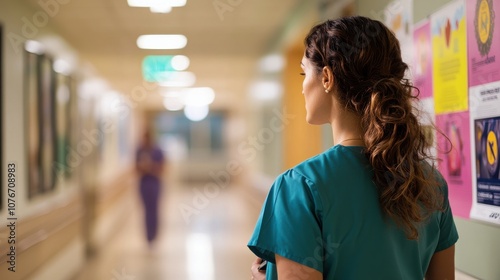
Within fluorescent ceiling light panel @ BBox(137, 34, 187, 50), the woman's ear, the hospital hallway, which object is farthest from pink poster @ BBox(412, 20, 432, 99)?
fluorescent ceiling light panel @ BBox(137, 34, 187, 50)

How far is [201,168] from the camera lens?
24188 mm

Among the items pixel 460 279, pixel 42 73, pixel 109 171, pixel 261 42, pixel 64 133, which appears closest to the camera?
pixel 460 279

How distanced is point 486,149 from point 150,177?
6884 mm

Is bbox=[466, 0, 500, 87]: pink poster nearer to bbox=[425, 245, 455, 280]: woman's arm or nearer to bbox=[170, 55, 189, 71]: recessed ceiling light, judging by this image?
bbox=[425, 245, 455, 280]: woman's arm

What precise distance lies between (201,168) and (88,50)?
15.4 m

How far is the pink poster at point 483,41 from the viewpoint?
200 centimetres

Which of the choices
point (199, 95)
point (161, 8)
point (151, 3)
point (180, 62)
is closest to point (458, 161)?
point (151, 3)

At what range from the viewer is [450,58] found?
7.96ft

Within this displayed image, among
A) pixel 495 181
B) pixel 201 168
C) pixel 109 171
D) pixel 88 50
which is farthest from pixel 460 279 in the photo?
pixel 201 168

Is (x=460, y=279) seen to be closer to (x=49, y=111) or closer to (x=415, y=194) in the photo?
(x=415, y=194)

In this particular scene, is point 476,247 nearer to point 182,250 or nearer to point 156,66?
point 182,250

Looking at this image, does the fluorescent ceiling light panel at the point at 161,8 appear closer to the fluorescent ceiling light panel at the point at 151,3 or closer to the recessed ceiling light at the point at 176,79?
the fluorescent ceiling light panel at the point at 151,3

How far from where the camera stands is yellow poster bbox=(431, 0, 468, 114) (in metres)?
2.29

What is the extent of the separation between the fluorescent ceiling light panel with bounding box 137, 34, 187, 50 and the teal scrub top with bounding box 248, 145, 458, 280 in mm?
6726
